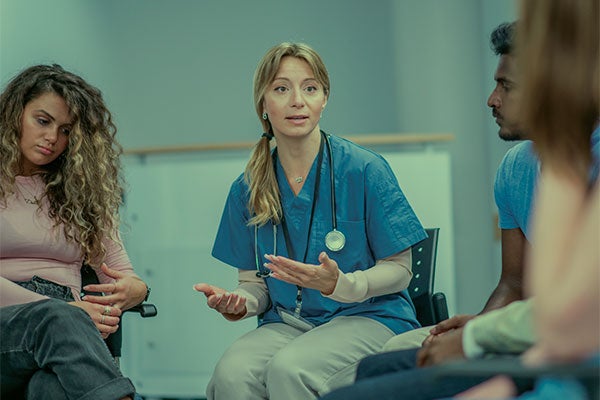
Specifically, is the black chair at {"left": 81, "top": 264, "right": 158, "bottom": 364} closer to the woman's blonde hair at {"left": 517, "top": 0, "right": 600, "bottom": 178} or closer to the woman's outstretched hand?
the woman's outstretched hand

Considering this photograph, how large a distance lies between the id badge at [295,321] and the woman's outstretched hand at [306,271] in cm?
22

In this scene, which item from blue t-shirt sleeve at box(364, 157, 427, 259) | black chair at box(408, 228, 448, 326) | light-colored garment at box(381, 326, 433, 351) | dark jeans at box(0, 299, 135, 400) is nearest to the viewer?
dark jeans at box(0, 299, 135, 400)

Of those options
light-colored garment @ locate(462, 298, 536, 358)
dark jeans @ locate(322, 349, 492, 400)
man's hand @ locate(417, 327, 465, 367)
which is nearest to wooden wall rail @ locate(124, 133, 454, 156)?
man's hand @ locate(417, 327, 465, 367)

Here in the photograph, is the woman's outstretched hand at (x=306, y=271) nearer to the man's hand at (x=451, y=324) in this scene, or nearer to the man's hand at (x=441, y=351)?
the man's hand at (x=451, y=324)

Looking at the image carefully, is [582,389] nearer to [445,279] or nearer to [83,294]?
[83,294]

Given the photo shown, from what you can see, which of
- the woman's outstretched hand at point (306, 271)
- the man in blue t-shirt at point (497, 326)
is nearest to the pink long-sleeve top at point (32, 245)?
the woman's outstretched hand at point (306, 271)

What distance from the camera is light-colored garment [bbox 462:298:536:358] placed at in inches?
45.2

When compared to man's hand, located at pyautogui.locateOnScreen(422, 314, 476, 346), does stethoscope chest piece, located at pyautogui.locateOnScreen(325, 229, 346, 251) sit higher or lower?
higher

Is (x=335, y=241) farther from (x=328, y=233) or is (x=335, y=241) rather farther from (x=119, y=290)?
(x=119, y=290)

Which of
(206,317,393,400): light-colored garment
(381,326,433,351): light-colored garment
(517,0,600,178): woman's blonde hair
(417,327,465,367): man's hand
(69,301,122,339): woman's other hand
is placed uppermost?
(517,0,600,178): woman's blonde hair

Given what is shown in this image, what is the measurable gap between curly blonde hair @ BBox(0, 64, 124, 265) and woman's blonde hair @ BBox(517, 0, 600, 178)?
1.54 meters

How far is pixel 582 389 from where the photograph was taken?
89 cm

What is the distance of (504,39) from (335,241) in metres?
0.64

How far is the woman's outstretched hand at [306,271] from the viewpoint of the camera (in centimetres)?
188
